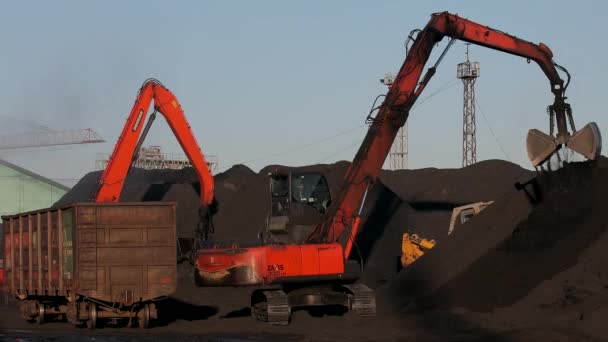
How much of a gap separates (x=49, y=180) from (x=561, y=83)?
5011 centimetres

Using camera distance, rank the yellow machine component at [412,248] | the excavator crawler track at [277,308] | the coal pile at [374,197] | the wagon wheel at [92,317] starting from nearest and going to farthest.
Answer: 1. the excavator crawler track at [277,308]
2. the wagon wheel at [92,317]
3. the yellow machine component at [412,248]
4. the coal pile at [374,197]

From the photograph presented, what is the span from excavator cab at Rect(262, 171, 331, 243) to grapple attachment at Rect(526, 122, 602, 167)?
249 inches

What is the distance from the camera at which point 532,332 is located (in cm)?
1733

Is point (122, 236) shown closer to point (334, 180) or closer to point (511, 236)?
point (511, 236)

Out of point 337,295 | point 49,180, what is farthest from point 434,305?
point 49,180

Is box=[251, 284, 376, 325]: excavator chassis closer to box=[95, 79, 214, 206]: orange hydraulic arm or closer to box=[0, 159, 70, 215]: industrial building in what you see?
box=[95, 79, 214, 206]: orange hydraulic arm

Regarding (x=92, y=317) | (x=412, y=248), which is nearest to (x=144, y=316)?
(x=92, y=317)

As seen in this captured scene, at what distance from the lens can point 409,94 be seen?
2591 cm

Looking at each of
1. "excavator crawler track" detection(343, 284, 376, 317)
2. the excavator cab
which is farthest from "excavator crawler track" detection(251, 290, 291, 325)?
the excavator cab

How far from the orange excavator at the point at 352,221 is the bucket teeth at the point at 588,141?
0.03 metres

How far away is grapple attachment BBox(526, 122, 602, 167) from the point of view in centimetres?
2512

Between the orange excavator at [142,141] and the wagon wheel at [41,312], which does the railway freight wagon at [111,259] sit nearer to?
the wagon wheel at [41,312]

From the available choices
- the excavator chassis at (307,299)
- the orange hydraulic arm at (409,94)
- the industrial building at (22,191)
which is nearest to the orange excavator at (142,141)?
the orange hydraulic arm at (409,94)

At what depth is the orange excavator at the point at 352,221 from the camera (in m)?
20.9
